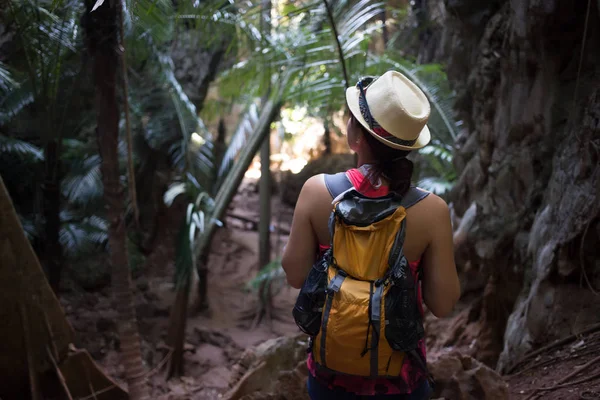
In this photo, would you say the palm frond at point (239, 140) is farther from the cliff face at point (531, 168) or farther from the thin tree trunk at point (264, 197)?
the cliff face at point (531, 168)

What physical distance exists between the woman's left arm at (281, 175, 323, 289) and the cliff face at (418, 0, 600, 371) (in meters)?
1.72

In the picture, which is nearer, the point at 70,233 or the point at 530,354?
the point at 530,354

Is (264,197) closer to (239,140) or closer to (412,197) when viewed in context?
(239,140)

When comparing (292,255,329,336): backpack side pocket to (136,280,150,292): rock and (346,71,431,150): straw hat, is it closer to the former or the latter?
(346,71,431,150): straw hat

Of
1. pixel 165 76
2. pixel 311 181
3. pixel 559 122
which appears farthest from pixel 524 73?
pixel 165 76

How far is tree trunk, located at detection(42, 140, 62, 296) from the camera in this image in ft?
16.2

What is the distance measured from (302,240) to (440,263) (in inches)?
17.0

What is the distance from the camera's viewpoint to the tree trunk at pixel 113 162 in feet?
9.38

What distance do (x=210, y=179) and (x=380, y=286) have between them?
5.67 meters

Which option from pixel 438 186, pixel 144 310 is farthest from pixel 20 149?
pixel 438 186

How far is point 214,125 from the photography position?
1132cm

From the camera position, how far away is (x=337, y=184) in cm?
169

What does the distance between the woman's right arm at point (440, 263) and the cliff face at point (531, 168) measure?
56.1 inches

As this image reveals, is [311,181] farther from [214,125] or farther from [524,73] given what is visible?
[214,125]
